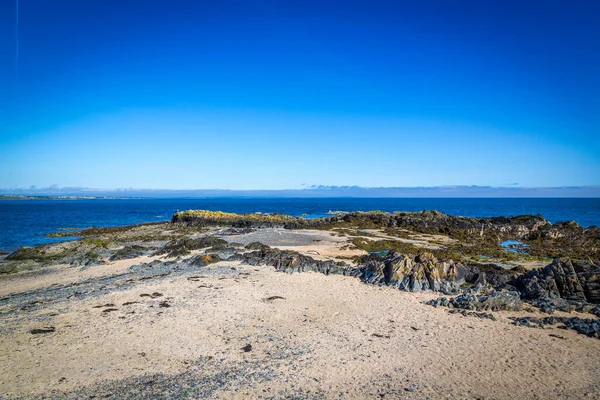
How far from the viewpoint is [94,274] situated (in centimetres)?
2073

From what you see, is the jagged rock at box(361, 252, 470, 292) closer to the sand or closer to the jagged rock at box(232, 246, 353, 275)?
the sand

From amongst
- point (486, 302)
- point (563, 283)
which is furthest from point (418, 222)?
point (486, 302)

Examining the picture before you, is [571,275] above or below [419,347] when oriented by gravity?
above

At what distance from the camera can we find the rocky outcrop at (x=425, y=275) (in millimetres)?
17156

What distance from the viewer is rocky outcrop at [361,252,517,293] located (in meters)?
17.2

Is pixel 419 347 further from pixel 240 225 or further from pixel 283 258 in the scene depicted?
pixel 240 225

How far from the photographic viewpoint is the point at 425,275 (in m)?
17.7

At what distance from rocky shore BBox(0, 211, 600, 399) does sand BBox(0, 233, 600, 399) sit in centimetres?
5

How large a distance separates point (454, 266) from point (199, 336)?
13.3 m

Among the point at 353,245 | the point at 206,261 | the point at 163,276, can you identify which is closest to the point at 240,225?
the point at 353,245

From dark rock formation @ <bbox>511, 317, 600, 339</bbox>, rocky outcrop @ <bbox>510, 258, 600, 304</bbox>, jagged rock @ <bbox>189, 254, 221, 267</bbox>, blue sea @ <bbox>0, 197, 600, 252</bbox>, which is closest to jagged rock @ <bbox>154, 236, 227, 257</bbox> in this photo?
jagged rock @ <bbox>189, 254, 221, 267</bbox>

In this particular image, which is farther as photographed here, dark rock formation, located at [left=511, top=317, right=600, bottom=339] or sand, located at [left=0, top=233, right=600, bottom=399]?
dark rock formation, located at [left=511, top=317, right=600, bottom=339]

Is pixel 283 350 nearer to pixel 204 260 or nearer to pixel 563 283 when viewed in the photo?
pixel 204 260

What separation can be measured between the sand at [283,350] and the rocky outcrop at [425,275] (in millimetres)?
1068
